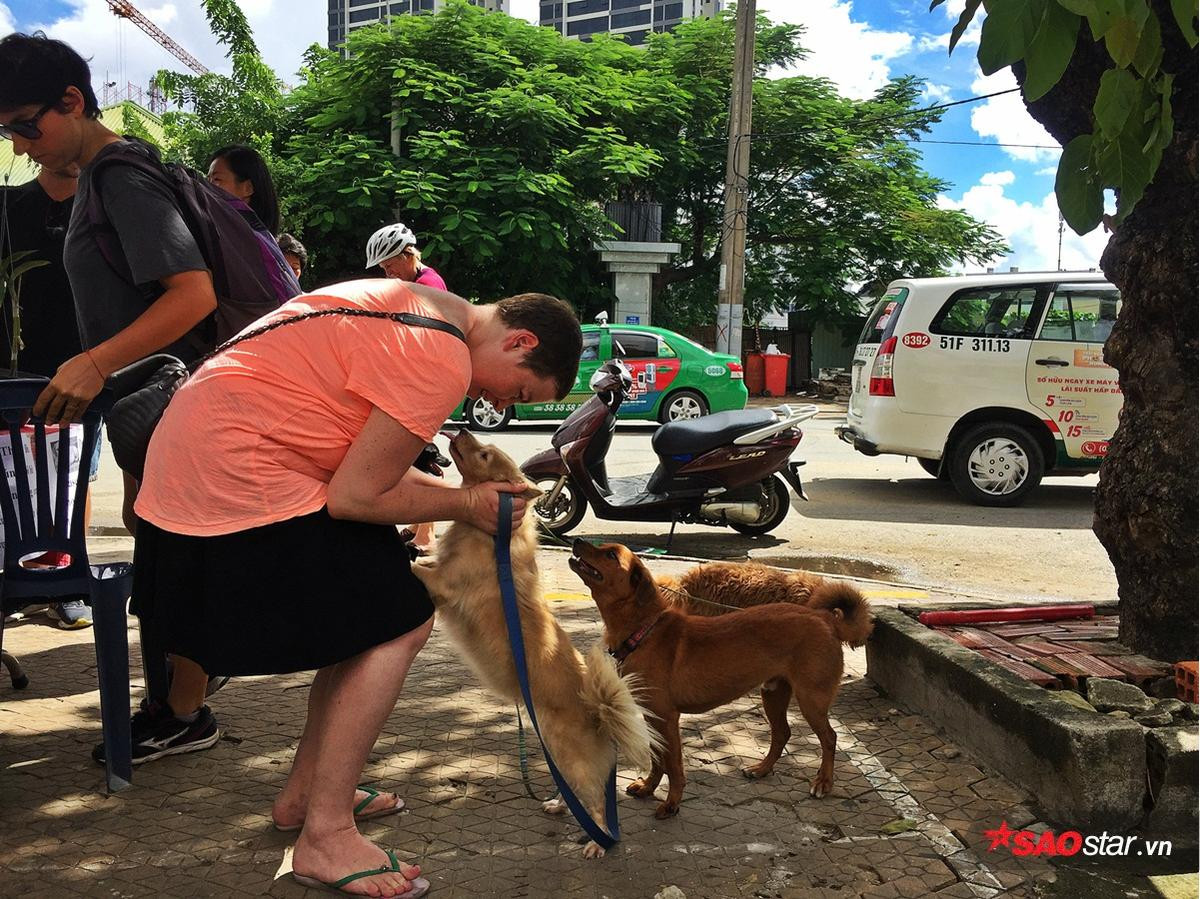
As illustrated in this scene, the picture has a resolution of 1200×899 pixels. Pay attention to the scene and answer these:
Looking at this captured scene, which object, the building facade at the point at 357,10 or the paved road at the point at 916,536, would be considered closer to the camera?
the paved road at the point at 916,536

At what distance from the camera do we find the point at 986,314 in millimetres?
9344

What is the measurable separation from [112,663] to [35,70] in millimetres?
1738

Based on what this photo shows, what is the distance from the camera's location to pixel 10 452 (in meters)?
2.98

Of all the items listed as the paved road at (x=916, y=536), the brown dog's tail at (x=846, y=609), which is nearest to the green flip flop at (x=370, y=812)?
the brown dog's tail at (x=846, y=609)

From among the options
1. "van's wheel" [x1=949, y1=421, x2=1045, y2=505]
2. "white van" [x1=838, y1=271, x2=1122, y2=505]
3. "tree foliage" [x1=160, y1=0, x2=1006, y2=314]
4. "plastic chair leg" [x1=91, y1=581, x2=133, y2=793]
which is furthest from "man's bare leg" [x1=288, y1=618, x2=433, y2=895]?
"tree foliage" [x1=160, y1=0, x2=1006, y2=314]

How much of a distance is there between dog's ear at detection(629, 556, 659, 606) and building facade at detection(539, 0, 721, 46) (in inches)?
4325

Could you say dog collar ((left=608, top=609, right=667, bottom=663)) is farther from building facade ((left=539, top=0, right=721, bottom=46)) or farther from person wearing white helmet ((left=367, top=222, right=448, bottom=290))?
building facade ((left=539, top=0, right=721, bottom=46))

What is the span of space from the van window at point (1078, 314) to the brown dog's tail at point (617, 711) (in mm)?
7803

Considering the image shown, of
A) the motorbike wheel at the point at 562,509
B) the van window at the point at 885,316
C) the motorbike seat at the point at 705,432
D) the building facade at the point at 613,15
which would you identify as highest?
the building facade at the point at 613,15

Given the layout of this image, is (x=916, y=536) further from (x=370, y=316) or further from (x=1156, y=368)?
(x=370, y=316)

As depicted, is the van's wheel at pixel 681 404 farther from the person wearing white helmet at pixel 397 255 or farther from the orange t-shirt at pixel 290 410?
the orange t-shirt at pixel 290 410

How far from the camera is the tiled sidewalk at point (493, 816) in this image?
2.67 m

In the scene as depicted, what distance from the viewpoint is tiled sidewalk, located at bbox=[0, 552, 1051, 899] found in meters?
2.67

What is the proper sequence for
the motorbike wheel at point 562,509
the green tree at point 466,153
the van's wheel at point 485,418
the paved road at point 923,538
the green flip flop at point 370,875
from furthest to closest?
the green tree at point 466,153 < the van's wheel at point 485,418 < the motorbike wheel at point 562,509 < the paved road at point 923,538 < the green flip flop at point 370,875
